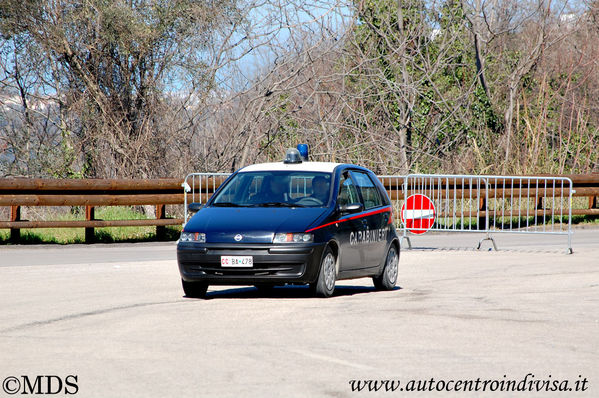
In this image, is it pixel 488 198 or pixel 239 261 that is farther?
pixel 488 198

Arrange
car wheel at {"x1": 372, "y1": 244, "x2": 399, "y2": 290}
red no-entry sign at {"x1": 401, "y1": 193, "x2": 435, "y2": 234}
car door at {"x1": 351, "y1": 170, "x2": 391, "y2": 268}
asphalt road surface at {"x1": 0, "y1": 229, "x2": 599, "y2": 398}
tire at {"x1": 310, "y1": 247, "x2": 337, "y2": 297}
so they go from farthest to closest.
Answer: red no-entry sign at {"x1": 401, "y1": 193, "x2": 435, "y2": 234}, car wheel at {"x1": 372, "y1": 244, "x2": 399, "y2": 290}, car door at {"x1": 351, "y1": 170, "x2": 391, "y2": 268}, tire at {"x1": 310, "y1": 247, "x2": 337, "y2": 297}, asphalt road surface at {"x1": 0, "y1": 229, "x2": 599, "y2": 398}

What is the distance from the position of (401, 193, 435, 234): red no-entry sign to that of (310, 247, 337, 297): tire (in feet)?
25.0

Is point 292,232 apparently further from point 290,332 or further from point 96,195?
point 96,195

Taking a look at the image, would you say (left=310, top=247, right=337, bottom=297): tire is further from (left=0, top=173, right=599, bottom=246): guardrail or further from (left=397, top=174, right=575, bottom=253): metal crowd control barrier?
(left=0, top=173, right=599, bottom=246): guardrail

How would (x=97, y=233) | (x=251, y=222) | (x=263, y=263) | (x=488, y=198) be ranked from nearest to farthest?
1. (x=263, y=263)
2. (x=251, y=222)
3. (x=97, y=233)
4. (x=488, y=198)

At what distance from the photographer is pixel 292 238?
1100 cm

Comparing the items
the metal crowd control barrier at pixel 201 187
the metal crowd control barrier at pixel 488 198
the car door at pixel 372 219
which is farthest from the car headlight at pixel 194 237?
the metal crowd control barrier at pixel 201 187

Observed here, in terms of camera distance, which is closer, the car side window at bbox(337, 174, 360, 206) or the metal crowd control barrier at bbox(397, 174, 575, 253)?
the car side window at bbox(337, 174, 360, 206)

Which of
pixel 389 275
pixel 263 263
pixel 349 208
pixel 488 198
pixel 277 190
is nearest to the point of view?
pixel 263 263

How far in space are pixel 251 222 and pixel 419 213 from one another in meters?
8.37

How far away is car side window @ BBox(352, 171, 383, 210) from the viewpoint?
41.8ft

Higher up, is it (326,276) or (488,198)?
(488,198)

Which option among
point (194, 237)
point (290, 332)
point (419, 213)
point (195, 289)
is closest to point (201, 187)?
point (419, 213)

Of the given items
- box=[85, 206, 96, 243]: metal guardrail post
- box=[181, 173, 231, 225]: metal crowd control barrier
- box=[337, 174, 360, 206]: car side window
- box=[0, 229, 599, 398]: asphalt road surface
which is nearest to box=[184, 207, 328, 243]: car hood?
box=[337, 174, 360, 206]: car side window
